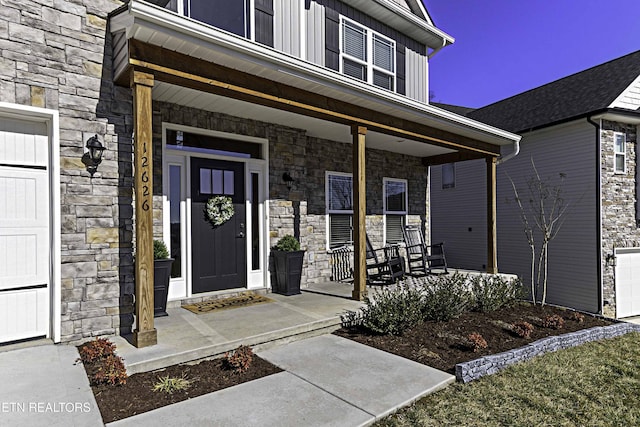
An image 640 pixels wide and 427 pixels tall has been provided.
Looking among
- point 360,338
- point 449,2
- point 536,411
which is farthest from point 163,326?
point 449,2

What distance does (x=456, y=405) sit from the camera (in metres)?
2.84

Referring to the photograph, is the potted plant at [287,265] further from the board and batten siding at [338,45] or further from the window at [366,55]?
the window at [366,55]

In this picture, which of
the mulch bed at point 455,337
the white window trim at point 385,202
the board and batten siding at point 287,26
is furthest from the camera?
the white window trim at point 385,202

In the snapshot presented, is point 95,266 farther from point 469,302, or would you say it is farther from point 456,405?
point 469,302

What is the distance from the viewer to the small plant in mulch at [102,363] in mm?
2797

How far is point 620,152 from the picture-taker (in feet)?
31.1

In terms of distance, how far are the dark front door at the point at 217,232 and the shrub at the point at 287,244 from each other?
1.76 feet

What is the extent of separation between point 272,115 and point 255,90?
1.37 meters

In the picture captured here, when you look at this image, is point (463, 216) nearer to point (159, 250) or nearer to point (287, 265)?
point (287, 265)

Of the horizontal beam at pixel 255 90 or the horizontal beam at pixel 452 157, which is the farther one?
the horizontal beam at pixel 452 157

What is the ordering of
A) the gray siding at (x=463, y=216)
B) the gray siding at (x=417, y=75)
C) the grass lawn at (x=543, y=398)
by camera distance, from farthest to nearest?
the gray siding at (x=463, y=216) → the gray siding at (x=417, y=75) → the grass lawn at (x=543, y=398)

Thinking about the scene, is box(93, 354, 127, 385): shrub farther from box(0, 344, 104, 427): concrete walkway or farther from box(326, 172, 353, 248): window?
box(326, 172, 353, 248): window

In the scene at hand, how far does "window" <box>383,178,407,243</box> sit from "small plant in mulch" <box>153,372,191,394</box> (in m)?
5.91

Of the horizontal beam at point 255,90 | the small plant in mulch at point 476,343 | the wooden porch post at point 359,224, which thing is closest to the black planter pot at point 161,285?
the horizontal beam at point 255,90
